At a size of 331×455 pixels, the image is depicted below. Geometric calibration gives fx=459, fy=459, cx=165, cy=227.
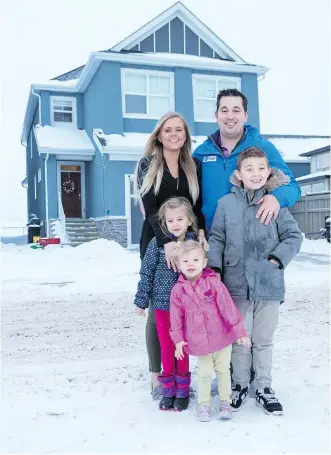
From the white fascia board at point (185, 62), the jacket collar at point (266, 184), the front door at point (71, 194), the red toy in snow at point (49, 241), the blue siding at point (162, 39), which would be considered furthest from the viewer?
the front door at point (71, 194)

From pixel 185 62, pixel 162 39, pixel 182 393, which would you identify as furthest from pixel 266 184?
pixel 162 39

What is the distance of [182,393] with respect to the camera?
3.36 metres

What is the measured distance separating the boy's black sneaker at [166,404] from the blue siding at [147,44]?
1644 centimetres

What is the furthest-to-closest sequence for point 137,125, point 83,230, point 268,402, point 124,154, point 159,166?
point 83,230 < point 137,125 < point 124,154 < point 159,166 < point 268,402

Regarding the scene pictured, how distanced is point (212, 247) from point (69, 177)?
52.0ft

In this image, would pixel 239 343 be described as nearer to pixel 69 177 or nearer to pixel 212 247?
pixel 212 247

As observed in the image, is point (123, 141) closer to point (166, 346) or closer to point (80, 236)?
point (80, 236)

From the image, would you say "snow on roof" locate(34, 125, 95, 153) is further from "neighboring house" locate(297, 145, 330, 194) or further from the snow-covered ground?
the snow-covered ground

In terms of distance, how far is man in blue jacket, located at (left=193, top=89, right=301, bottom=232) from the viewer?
352 cm

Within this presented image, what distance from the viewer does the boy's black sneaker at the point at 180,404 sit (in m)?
3.27

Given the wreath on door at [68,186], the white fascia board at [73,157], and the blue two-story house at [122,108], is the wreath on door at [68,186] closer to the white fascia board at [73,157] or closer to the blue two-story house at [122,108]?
the blue two-story house at [122,108]

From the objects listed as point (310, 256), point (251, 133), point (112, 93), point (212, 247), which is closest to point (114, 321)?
point (212, 247)

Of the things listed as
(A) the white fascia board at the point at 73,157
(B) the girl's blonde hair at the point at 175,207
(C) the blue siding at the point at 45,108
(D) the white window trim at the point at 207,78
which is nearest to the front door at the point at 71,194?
(A) the white fascia board at the point at 73,157

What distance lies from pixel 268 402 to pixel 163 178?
1.80m
